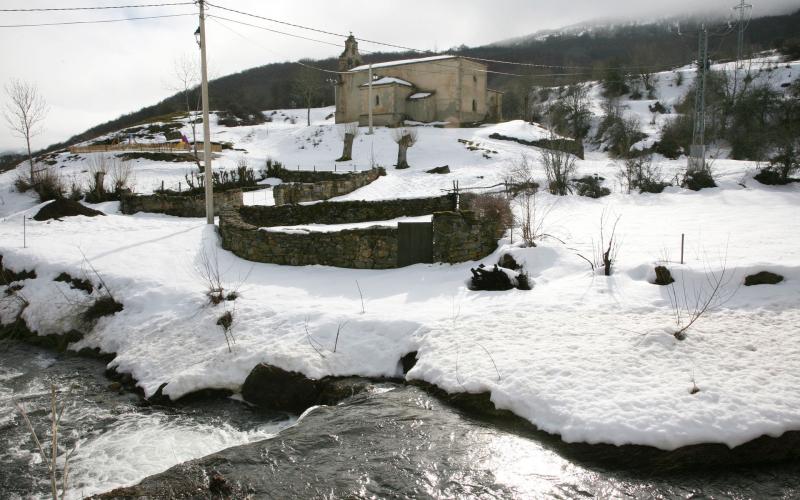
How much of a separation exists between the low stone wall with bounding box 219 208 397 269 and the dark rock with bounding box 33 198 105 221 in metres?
8.88

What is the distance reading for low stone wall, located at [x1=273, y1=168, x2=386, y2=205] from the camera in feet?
69.5

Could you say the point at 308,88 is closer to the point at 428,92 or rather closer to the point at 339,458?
the point at 428,92

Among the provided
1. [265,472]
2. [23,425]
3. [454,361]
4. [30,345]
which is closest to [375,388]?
[454,361]

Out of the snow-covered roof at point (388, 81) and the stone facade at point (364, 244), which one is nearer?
the stone facade at point (364, 244)

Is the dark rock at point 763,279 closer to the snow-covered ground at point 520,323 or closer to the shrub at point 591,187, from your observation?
the snow-covered ground at point 520,323

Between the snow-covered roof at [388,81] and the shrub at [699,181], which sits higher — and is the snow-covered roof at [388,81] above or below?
above

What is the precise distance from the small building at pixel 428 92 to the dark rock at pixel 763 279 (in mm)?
38921

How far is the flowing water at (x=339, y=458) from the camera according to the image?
552 cm

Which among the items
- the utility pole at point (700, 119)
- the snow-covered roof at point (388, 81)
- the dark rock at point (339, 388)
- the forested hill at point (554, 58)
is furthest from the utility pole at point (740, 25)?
the dark rock at point (339, 388)

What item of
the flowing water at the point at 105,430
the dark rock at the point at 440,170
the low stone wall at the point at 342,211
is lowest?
the flowing water at the point at 105,430

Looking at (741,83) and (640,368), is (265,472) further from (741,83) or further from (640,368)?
(741,83)

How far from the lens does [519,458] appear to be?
19.9 ft

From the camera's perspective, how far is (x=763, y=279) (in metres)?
9.12

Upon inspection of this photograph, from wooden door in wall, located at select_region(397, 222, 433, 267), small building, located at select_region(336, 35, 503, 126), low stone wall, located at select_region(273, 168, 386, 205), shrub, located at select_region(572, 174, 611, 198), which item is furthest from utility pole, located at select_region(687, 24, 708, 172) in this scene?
small building, located at select_region(336, 35, 503, 126)
